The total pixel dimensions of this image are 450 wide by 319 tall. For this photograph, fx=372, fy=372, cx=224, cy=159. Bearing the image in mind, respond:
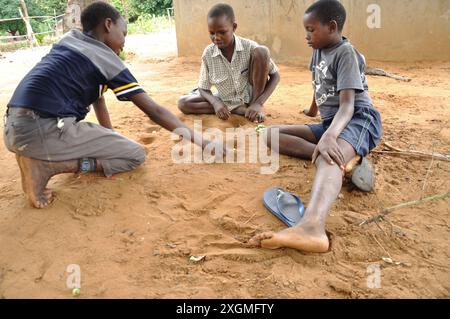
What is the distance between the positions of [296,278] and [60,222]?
1240mm

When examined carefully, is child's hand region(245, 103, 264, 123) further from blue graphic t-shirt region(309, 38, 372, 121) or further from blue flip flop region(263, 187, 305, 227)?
blue flip flop region(263, 187, 305, 227)

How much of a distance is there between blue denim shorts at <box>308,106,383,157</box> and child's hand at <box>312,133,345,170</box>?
4.9 inches

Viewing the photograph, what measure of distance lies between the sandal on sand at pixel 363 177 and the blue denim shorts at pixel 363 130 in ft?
0.20

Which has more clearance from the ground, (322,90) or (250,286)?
(322,90)

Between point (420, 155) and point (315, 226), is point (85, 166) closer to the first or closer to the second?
point (315, 226)

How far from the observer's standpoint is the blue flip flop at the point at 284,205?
73.1 inches

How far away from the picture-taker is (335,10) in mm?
2119

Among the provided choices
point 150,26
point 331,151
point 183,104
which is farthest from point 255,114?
point 150,26

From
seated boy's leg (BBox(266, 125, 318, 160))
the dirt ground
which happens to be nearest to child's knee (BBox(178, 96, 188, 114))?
the dirt ground


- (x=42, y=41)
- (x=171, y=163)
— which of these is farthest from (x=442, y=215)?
(x=42, y=41)

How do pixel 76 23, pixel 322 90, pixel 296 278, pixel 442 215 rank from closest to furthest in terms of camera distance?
pixel 296 278 < pixel 442 215 < pixel 322 90 < pixel 76 23

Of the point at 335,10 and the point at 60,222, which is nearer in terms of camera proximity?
the point at 60,222

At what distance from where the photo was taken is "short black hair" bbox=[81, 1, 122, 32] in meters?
2.15
